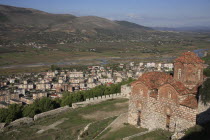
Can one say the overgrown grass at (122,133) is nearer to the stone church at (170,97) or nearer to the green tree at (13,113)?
the stone church at (170,97)

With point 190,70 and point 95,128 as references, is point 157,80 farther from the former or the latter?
point 95,128

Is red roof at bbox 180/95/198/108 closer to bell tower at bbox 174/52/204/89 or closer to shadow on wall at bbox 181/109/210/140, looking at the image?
shadow on wall at bbox 181/109/210/140

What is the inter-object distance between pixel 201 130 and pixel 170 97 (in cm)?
367

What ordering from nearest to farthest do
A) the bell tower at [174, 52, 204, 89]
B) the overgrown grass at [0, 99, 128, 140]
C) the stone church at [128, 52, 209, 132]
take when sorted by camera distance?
the stone church at [128, 52, 209, 132] → the bell tower at [174, 52, 204, 89] → the overgrown grass at [0, 99, 128, 140]

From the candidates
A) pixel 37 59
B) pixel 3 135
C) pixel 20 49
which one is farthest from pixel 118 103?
pixel 20 49

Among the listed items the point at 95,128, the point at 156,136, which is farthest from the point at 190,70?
the point at 95,128

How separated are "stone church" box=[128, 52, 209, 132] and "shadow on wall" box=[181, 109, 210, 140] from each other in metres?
0.44

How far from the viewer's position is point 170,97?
18328 mm

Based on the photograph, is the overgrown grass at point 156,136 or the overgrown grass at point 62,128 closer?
the overgrown grass at point 156,136

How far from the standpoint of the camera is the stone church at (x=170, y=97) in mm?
17516

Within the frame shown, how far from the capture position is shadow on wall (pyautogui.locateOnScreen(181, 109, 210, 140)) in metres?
14.8

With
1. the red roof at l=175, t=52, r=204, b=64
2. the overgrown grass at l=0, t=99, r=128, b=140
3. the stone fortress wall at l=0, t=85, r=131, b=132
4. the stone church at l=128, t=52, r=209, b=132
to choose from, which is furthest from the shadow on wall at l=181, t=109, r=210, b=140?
the stone fortress wall at l=0, t=85, r=131, b=132

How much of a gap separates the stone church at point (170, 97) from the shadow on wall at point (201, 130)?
44 centimetres

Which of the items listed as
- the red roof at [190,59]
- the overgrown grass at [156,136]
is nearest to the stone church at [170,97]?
the red roof at [190,59]
